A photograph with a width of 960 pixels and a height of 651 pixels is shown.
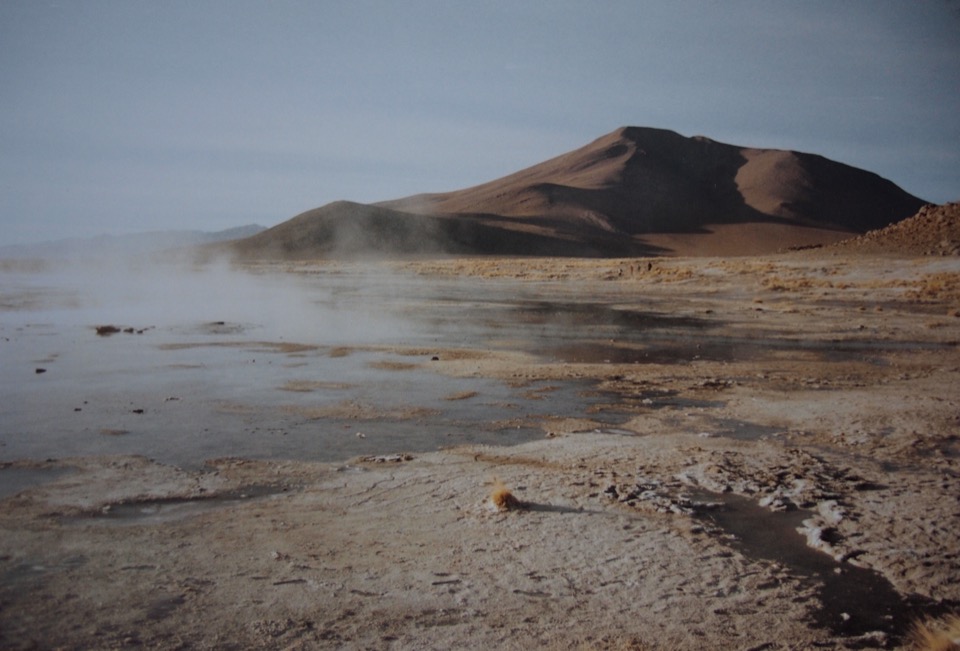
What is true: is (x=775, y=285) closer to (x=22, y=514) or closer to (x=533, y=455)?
(x=533, y=455)

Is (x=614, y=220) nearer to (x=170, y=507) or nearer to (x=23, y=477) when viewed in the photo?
(x=23, y=477)

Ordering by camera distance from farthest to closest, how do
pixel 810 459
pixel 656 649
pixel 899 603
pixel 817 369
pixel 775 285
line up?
1. pixel 775 285
2. pixel 817 369
3. pixel 810 459
4. pixel 899 603
5. pixel 656 649

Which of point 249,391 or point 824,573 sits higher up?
point 249,391

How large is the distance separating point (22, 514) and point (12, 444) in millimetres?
2907

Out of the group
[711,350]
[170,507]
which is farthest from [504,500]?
[711,350]

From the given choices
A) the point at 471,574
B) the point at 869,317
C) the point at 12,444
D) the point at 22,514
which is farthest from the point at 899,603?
the point at 869,317

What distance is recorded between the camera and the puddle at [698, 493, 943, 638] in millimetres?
4840

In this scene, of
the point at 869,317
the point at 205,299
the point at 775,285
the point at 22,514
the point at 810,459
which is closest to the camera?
the point at 22,514

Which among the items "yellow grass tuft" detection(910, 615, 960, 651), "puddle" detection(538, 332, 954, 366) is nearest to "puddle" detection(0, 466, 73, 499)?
"yellow grass tuft" detection(910, 615, 960, 651)

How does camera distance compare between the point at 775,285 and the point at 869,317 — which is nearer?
the point at 869,317

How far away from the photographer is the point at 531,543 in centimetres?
593

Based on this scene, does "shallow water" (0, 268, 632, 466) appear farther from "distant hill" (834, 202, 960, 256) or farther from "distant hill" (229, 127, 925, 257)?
"distant hill" (229, 127, 925, 257)

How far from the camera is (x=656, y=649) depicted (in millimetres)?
4418

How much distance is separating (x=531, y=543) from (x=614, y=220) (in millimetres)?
161684
